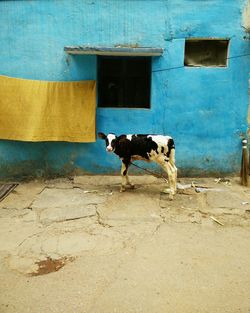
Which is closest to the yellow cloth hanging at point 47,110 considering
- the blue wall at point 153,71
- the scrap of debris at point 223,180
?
the blue wall at point 153,71

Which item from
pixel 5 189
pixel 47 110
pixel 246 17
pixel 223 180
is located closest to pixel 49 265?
pixel 5 189

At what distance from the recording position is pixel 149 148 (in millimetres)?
5984

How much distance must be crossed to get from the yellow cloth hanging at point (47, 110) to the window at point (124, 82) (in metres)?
0.59

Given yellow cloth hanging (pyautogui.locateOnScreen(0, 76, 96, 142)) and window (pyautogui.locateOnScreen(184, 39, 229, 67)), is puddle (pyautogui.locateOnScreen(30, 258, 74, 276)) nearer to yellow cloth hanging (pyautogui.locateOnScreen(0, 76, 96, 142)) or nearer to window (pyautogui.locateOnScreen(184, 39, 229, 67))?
yellow cloth hanging (pyautogui.locateOnScreen(0, 76, 96, 142))

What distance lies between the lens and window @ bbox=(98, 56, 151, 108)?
23.6 feet

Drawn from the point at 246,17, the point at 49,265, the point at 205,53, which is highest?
the point at 246,17

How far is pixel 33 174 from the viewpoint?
7.20m

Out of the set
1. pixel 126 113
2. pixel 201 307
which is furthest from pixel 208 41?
pixel 201 307

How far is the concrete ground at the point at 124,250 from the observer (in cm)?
329

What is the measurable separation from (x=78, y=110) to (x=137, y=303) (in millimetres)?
4445

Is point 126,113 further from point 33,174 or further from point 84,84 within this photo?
point 33,174

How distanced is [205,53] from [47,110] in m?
3.55

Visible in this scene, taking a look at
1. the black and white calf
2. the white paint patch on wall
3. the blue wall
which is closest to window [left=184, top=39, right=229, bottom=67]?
the blue wall

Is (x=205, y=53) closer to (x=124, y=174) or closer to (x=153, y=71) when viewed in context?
(x=153, y=71)
